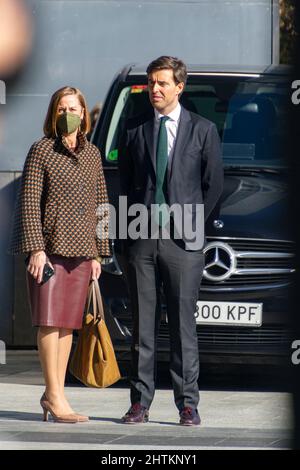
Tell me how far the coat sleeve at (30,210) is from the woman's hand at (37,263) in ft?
0.11

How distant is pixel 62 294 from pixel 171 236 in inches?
23.5

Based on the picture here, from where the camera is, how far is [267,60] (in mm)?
8930

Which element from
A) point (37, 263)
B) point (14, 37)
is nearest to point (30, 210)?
point (37, 263)

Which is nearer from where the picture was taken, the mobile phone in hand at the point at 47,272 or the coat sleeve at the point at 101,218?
the mobile phone in hand at the point at 47,272

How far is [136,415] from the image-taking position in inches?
212

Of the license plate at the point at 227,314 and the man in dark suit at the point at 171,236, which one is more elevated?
the man in dark suit at the point at 171,236

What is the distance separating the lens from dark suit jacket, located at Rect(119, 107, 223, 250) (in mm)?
5336

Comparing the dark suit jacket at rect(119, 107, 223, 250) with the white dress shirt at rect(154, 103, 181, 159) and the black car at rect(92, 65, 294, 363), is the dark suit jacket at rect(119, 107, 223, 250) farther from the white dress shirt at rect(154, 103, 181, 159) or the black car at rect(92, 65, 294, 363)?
the black car at rect(92, 65, 294, 363)

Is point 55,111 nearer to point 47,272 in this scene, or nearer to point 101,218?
point 101,218

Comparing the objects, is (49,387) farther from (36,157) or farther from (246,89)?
(246,89)

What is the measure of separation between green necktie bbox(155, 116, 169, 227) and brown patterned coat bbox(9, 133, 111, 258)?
0.33 meters

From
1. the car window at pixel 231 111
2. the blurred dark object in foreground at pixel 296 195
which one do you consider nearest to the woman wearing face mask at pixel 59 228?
the car window at pixel 231 111

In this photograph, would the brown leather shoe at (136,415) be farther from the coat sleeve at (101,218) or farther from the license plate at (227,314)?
the license plate at (227,314)

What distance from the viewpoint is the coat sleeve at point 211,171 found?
5.36 metres
